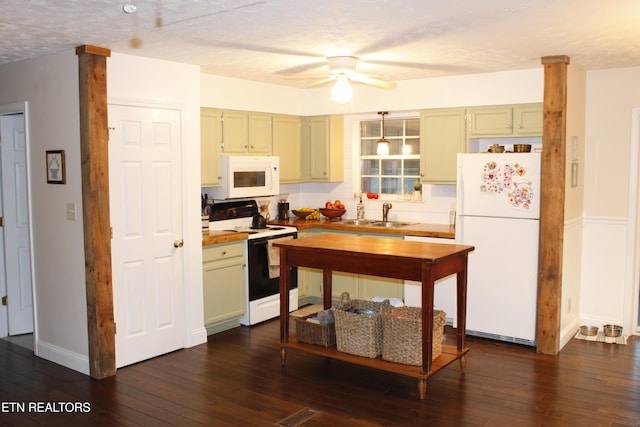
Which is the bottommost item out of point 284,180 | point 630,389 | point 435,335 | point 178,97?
point 630,389

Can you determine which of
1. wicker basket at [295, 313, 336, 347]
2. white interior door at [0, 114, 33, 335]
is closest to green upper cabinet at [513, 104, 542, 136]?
wicker basket at [295, 313, 336, 347]

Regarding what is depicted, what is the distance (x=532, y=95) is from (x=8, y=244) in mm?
4728

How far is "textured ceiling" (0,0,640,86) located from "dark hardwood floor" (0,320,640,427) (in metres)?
2.30

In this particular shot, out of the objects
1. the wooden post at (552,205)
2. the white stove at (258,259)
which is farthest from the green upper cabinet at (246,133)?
the wooden post at (552,205)

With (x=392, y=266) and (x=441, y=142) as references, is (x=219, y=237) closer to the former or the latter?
(x=392, y=266)

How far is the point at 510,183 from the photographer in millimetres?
4957

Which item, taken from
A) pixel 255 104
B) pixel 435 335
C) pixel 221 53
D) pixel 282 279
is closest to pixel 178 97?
pixel 221 53

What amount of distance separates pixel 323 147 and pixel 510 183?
2.17m

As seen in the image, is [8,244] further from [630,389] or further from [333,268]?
[630,389]

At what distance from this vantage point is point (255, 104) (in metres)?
5.89

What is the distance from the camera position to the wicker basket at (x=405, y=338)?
12.8 ft

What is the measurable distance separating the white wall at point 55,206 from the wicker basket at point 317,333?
1556mm

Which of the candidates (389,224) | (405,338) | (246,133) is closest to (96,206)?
(246,133)

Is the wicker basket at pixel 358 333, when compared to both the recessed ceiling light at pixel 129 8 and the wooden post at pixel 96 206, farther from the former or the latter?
the recessed ceiling light at pixel 129 8
